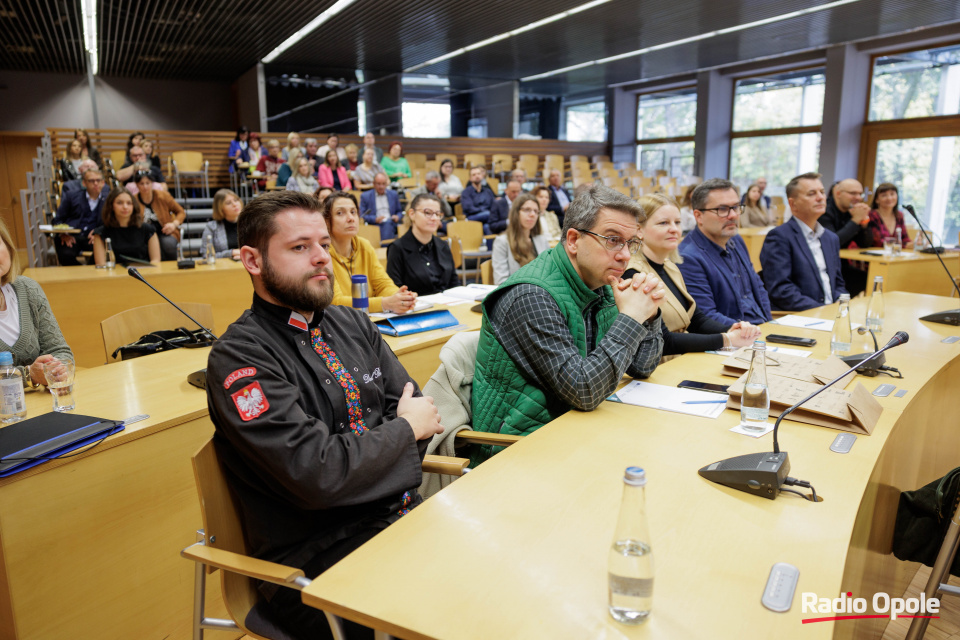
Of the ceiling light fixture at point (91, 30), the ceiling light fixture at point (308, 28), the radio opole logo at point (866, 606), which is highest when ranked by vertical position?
the ceiling light fixture at point (308, 28)

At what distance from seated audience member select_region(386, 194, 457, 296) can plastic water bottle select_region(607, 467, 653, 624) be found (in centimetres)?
337

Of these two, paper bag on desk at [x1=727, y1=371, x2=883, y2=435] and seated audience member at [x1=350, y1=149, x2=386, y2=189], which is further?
seated audience member at [x1=350, y1=149, x2=386, y2=189]

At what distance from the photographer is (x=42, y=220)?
779cm

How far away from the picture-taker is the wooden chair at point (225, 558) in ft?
4.09

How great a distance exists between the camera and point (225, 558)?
4.06 ft

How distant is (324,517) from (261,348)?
0.40 meters

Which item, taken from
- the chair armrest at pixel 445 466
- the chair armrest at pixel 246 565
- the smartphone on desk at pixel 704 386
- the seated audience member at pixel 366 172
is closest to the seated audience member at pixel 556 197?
the seated audience member at pixel 366 172

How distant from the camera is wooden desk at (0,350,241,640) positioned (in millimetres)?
1561

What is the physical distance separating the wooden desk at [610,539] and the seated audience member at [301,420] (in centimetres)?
20

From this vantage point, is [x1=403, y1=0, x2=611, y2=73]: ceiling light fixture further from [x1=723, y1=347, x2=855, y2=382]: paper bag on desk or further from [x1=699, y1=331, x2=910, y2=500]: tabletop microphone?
[x1=699, y1=331, x2=910, y2=500]: tabletop microphone

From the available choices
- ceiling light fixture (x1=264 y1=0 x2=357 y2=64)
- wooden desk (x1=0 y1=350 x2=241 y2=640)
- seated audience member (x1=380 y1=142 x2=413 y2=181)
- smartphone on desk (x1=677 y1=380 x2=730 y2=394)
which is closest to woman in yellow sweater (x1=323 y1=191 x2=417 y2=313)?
wooden desk (x1=0 y1=350 x2=241 y2=640)

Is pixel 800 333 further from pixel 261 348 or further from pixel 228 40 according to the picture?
pixel 228 40

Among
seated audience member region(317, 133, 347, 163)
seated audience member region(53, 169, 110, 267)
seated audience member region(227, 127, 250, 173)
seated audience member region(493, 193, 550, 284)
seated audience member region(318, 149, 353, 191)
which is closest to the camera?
seated audience member region(493, 193, 550, 284)

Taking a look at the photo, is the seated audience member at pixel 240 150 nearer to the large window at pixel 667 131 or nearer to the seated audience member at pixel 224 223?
the seated audience member at pixel 224 223
